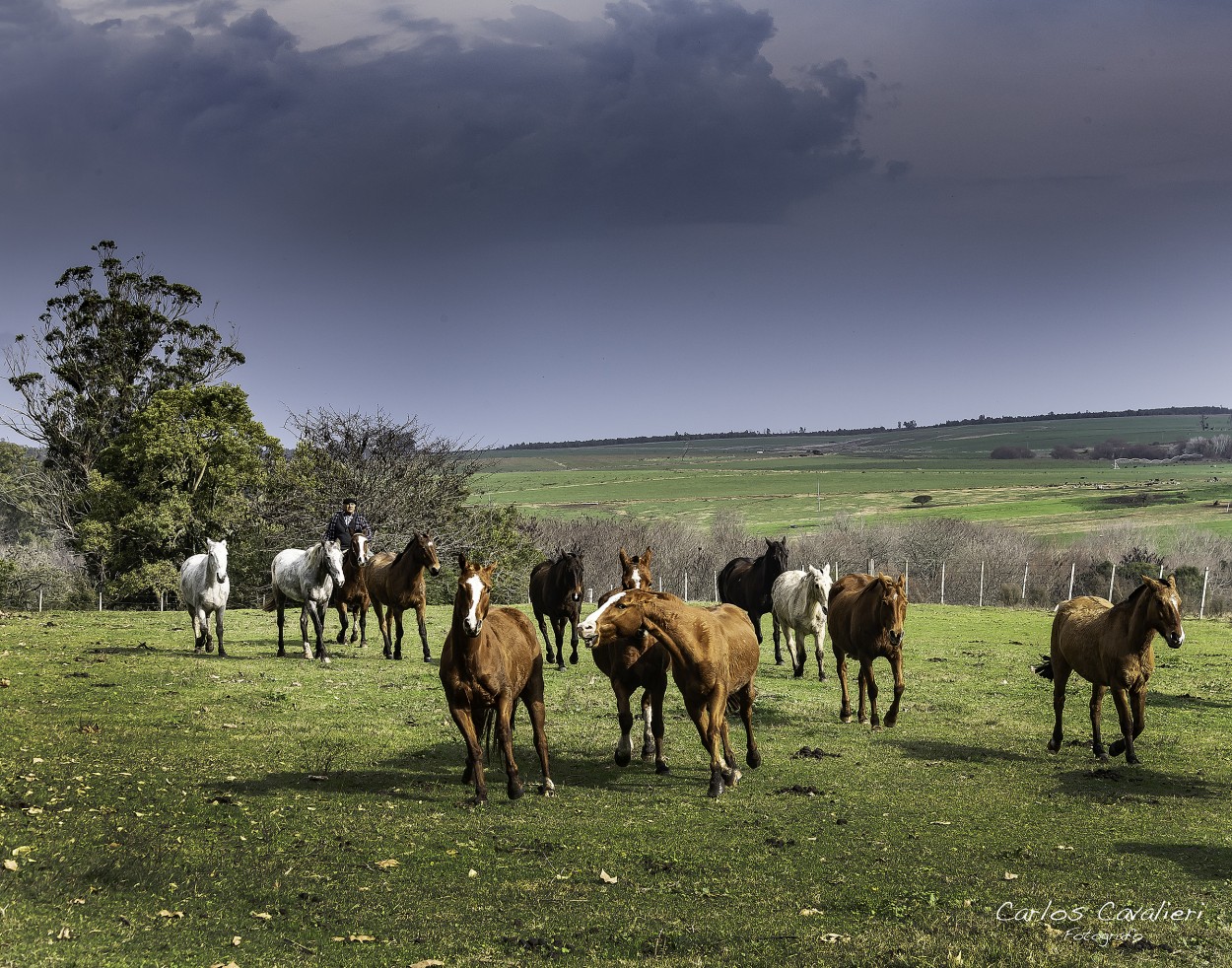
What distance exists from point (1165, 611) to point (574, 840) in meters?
7.82

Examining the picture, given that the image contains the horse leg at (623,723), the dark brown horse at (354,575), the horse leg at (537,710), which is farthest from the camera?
the dark brown horse at (354,575)

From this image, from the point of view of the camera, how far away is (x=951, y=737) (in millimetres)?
14602

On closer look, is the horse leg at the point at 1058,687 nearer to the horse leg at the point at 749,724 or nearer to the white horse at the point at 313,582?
the horse leg at the point at 749,724

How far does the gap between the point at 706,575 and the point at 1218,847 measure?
62.7 m

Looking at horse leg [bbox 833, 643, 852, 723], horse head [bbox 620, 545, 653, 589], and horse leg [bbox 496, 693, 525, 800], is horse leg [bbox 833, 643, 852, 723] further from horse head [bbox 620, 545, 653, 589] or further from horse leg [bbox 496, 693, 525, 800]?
horse leg [bbox 496, 693, 525, 800]

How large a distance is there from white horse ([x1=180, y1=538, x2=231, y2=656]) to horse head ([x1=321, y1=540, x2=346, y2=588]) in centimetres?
194

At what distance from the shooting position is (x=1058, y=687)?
13641mm

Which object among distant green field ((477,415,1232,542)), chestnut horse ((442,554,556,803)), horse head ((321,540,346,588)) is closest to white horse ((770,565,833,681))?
horse head ((321,540,346,588))

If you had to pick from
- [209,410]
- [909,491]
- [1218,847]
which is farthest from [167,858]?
[909,491]

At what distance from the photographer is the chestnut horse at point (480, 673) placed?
32.4 ft

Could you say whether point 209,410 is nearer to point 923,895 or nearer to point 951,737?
point 951,737

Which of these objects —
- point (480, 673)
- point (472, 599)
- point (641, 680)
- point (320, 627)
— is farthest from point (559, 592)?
point (472, 599)

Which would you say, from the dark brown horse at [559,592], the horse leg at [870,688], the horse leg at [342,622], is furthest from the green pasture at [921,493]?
the horse leg at [870,688]

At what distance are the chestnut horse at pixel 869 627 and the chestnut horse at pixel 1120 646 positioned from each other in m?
2.25
